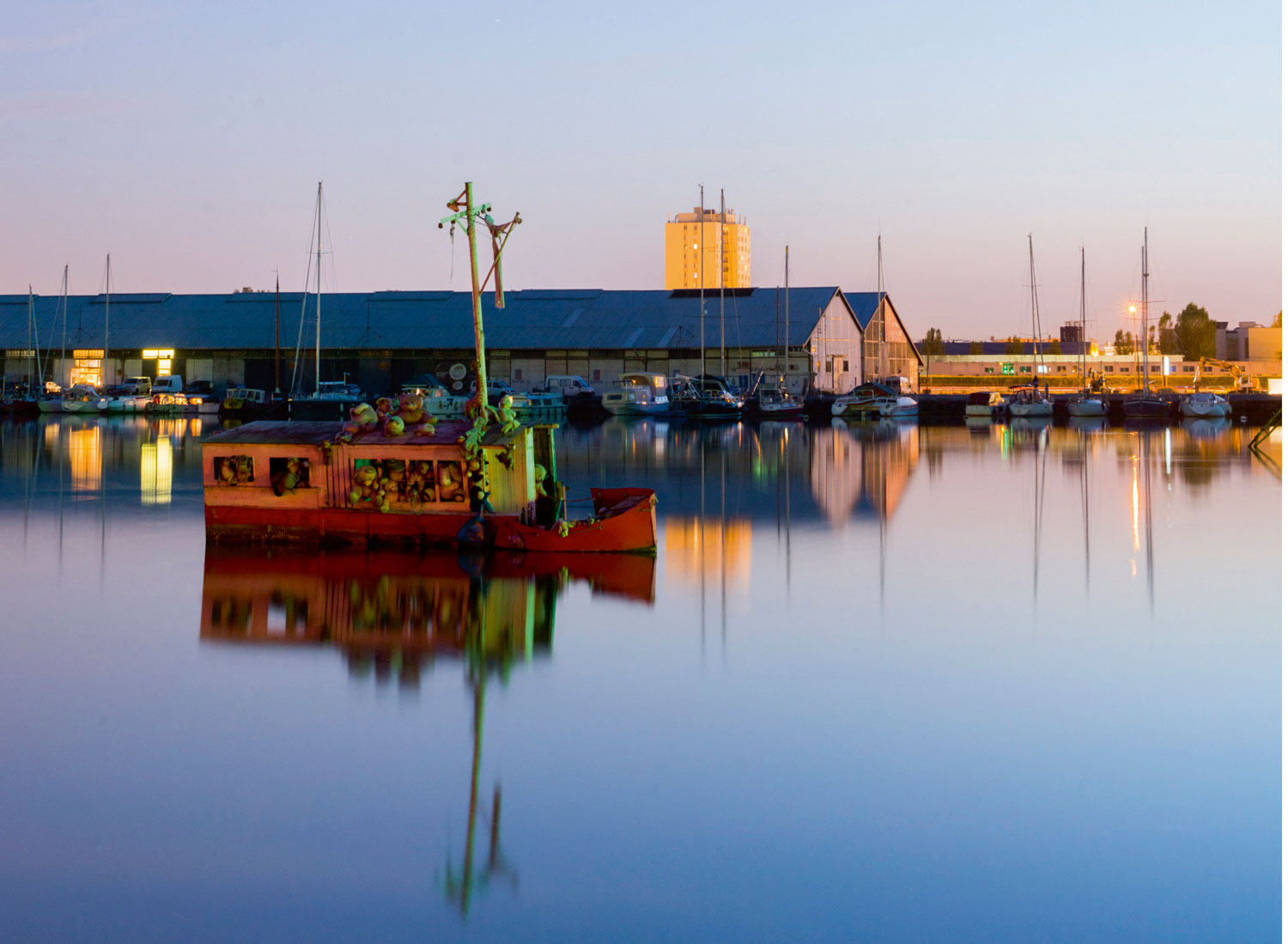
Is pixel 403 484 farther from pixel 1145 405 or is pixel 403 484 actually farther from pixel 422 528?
pixel 1145 405

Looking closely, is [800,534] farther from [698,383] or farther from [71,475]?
[698,383]

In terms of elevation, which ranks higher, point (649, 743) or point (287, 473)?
point (287, 473)

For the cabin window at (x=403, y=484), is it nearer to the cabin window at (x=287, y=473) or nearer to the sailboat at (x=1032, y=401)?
the cabin window at (x=287, y=473)

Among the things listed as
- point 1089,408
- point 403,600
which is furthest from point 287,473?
point 1089,408

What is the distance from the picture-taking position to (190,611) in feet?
57.6

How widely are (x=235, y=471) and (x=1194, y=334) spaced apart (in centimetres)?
16251

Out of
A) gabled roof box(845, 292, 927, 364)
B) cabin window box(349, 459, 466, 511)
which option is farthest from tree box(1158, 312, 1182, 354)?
cabin window box(349, 459, 466, 511)

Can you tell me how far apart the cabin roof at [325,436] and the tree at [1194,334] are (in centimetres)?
15106

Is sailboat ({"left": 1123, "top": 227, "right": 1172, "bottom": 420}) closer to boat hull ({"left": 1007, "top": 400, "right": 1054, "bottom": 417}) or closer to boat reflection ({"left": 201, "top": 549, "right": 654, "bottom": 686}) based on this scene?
boat hull ({"left": 1007, "top": 400, "right": 1054, "bottom": 417})

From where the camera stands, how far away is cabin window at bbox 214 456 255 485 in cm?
2245

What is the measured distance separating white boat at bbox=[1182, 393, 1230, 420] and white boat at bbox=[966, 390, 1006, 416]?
1072cm

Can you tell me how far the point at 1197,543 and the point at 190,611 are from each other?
16954 millimetres

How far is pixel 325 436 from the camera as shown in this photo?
71.2ft

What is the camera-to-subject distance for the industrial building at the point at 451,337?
85250mm
